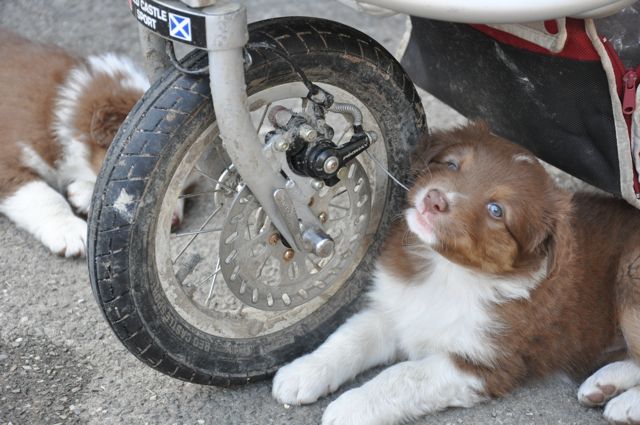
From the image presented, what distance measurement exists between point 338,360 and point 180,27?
140cm

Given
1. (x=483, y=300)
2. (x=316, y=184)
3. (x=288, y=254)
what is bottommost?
(x=483, y=300)

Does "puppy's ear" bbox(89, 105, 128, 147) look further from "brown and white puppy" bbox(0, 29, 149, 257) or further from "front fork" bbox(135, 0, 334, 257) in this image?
"front fork" bbox(135, 0, 334, 257)

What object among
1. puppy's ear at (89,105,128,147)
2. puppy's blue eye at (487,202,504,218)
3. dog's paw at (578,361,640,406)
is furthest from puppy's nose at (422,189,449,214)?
puppy's ear at (89,105,128,147)

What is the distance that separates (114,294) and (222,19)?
2.90 ft

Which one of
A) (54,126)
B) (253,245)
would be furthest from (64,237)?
(253,245)

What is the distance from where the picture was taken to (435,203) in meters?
2.87

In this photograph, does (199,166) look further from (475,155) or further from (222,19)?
(475,155)

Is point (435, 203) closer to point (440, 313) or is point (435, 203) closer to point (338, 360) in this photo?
point (440, 313)

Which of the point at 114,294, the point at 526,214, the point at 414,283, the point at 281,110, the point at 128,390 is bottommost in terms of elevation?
the point at 128,390

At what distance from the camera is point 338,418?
9.84 ft

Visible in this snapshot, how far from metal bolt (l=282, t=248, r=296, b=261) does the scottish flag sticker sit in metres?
0.90

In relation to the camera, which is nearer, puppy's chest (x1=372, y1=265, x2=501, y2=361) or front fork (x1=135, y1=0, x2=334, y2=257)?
front fork (x1=135, y1=0, x2=334, y2=257)

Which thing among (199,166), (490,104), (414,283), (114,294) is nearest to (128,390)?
(114,294)

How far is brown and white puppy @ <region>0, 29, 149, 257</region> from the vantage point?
167 inches
